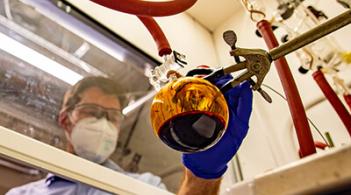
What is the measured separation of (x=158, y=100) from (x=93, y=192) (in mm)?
837

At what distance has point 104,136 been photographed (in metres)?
1.34

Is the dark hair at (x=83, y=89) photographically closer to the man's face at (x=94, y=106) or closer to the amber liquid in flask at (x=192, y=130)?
the man's face at (x=94, y=106)

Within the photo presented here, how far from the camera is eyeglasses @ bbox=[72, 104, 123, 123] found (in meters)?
1.46

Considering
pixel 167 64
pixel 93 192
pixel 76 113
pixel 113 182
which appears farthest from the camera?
pixel 76 113

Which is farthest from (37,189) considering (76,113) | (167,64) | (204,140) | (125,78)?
(204,140)

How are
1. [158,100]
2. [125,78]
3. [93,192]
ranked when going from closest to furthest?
[158,100] < [93,192] < [125,78]

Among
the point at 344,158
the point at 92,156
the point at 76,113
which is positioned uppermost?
the point at 76,113

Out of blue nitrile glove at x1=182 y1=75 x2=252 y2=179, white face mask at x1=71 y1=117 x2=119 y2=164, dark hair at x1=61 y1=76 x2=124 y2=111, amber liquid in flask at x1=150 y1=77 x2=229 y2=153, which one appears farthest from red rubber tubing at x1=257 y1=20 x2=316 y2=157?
dark hair at x1=61 y1=76 x2=124 y2=111

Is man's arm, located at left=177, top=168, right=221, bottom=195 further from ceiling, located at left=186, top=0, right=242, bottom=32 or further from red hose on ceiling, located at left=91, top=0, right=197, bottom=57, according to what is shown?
ceiling, located at left=186, top=0, right=242, bottom=32

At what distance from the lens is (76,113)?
1466 millimetres

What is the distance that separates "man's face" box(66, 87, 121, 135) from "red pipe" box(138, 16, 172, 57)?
82cm

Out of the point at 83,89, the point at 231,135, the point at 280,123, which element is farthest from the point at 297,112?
the point at 83,89

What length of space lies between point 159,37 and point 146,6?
3.6 inches

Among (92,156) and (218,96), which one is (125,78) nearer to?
(92,156)
